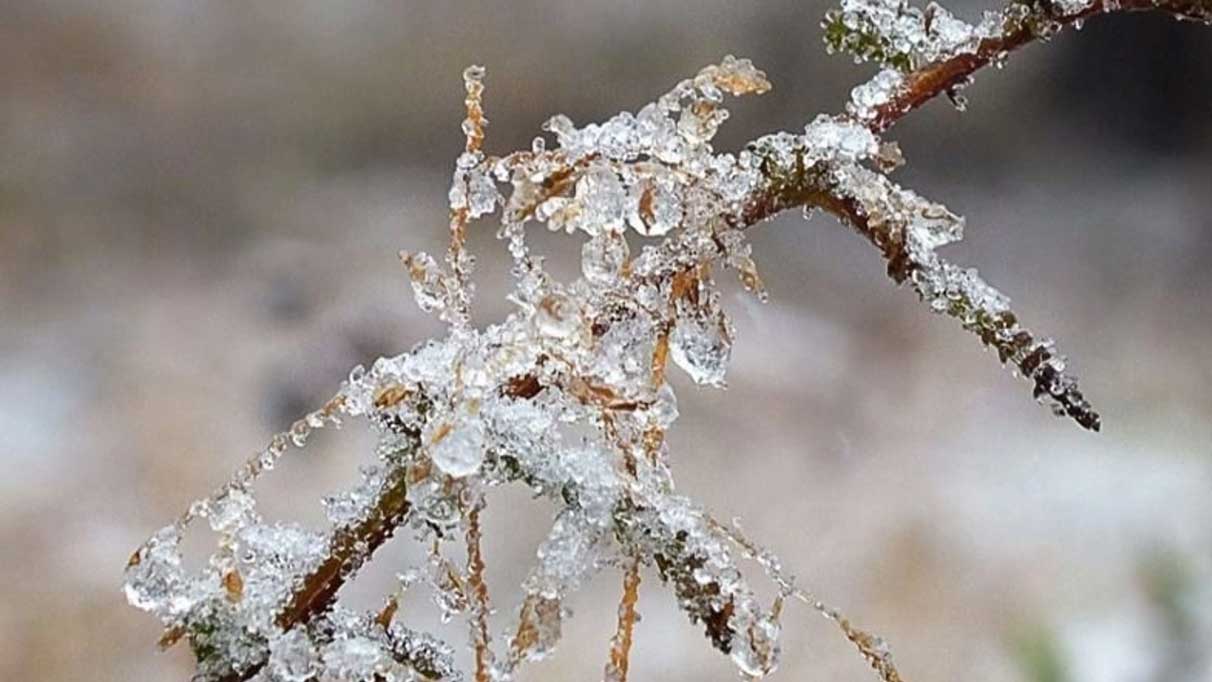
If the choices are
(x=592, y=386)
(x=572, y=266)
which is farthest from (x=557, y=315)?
(x=572, y=266)

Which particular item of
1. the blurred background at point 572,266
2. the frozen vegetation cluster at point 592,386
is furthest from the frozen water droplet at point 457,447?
the blurred background at point 572,266

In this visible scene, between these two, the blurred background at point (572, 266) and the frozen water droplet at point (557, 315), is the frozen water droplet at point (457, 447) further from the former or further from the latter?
the blurred background at point (572, 266)

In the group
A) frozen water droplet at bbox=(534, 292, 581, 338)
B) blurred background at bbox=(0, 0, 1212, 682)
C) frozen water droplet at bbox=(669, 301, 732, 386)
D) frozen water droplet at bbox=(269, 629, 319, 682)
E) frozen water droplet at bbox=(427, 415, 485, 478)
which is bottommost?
frozen water droplet at bbox=(269, 629, 319, 682)

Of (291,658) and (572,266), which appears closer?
(291,658)

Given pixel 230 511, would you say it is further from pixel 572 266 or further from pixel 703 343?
pixel 572 266

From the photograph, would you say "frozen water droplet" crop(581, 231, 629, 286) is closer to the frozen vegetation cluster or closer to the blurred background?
the frozen vegetation cluster

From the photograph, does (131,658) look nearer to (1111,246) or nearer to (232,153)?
(232,153)

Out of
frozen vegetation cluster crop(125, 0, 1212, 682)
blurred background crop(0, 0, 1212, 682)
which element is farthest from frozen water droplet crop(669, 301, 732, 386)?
blurred background crop(0, 0, 1212, 682)

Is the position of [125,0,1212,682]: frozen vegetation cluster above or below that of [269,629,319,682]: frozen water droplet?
above
